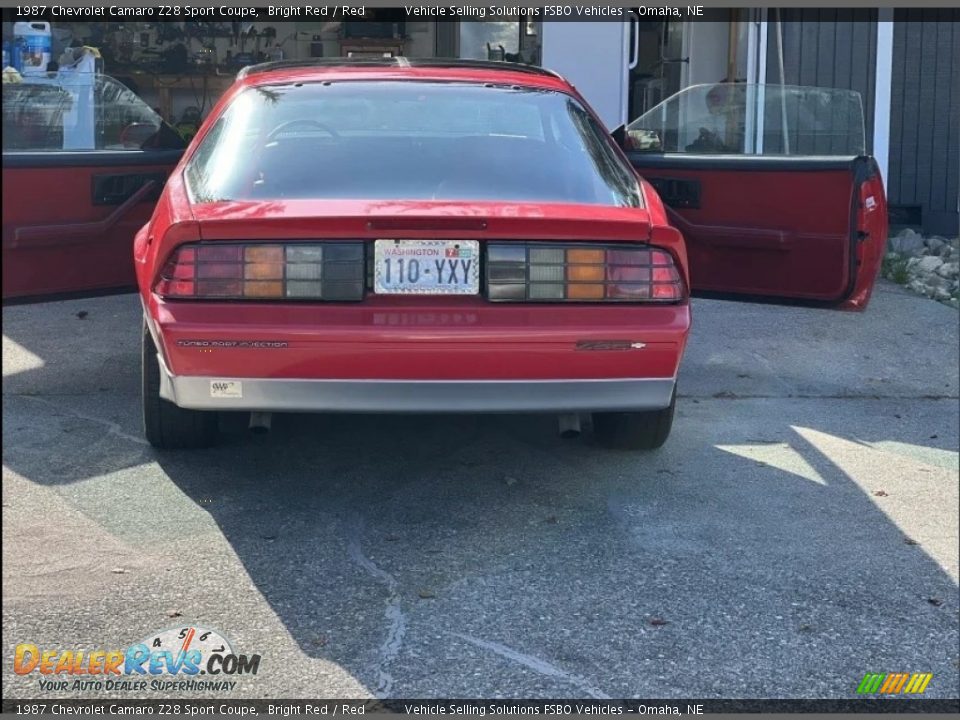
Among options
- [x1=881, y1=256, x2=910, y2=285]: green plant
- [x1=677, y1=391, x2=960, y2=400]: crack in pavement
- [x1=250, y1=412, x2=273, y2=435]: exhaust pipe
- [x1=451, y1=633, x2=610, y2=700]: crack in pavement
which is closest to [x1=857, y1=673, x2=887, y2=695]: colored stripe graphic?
[x1=451, y1=633, x2=610, y2=700]: crack in pavement

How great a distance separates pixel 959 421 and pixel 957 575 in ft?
6.85

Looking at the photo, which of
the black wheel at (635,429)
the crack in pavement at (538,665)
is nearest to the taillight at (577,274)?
the black wheel at (635,429)

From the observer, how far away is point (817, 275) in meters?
5.23

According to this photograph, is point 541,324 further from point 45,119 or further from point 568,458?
point 45,119

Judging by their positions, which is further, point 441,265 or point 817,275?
point 817,275

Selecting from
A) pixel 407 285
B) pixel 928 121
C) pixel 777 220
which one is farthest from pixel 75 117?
pixel 928 121

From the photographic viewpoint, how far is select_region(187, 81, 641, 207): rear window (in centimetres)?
423

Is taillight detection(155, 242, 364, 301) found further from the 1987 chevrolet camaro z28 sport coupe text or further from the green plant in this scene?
the green plant

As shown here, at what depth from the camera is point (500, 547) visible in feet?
13.0

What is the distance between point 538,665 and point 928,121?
9374mm

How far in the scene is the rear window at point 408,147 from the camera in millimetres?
4234

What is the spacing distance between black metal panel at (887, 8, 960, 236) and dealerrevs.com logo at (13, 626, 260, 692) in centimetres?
941

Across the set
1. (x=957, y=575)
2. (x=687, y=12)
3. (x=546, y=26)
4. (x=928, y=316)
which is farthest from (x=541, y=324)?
(x=687, y=12)

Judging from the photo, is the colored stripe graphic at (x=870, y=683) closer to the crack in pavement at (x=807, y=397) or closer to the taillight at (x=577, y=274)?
the taillight at (x=577, y=274)
